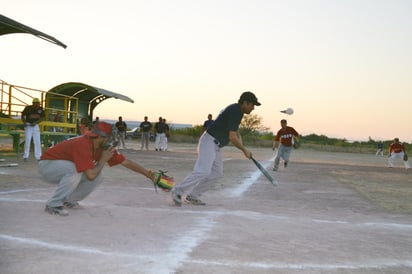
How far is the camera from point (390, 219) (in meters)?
7.01

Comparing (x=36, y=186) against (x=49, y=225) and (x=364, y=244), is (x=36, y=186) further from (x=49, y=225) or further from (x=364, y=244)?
(x=364, y=244)

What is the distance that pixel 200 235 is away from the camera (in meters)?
5.25

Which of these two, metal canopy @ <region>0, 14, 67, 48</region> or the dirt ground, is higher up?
metal canopy @ <region>0, 14, 67, 48</region>

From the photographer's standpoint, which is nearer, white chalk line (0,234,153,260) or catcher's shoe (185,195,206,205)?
white chalk line (0,234,153,260)

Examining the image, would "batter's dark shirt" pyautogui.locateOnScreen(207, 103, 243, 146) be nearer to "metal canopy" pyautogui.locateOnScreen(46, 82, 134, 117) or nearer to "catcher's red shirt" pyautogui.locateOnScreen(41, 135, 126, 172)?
"catcher's red shirt" pyautogui.locateOnScreen(41, 135, 126, 172)

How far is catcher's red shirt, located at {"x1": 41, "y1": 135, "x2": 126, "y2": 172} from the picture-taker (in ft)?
19.5

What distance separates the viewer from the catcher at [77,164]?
236 inches

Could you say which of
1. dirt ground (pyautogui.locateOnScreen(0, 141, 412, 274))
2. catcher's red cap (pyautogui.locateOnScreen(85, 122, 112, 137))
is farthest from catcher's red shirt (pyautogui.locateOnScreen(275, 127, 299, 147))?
catcher's red cap (pyautogui.locateOnScreen(85, 122, 112, 137))

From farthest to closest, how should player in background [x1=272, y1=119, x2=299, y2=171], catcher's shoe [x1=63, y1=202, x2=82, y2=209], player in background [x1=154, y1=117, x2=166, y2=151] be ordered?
1. player in background [x1=154, y1=117, x2=166, y2=151]
2. player in background [x1=272, y1=119, x2=299, y2=171]
3. catcher's shoe [x1=63, y1=202, x2=82, y2=209]

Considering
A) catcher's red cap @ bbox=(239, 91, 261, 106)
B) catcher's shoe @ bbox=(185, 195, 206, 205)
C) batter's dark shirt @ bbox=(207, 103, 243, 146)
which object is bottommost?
catcher's shoe @ bbox=(185, 195, 206, 205)

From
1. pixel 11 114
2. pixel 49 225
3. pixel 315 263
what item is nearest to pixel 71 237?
pixel 49 225

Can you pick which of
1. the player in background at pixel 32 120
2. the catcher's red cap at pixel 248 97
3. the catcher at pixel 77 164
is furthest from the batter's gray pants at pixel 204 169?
the player in background at pixel 32 120

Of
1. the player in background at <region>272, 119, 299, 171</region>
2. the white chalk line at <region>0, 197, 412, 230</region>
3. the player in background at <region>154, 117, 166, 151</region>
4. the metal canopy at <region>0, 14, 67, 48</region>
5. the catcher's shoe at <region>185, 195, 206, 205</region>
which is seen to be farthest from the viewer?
the player in background at <region>154, 117, 166, 151</region>

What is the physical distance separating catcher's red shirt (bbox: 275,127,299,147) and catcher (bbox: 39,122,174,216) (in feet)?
37.4
